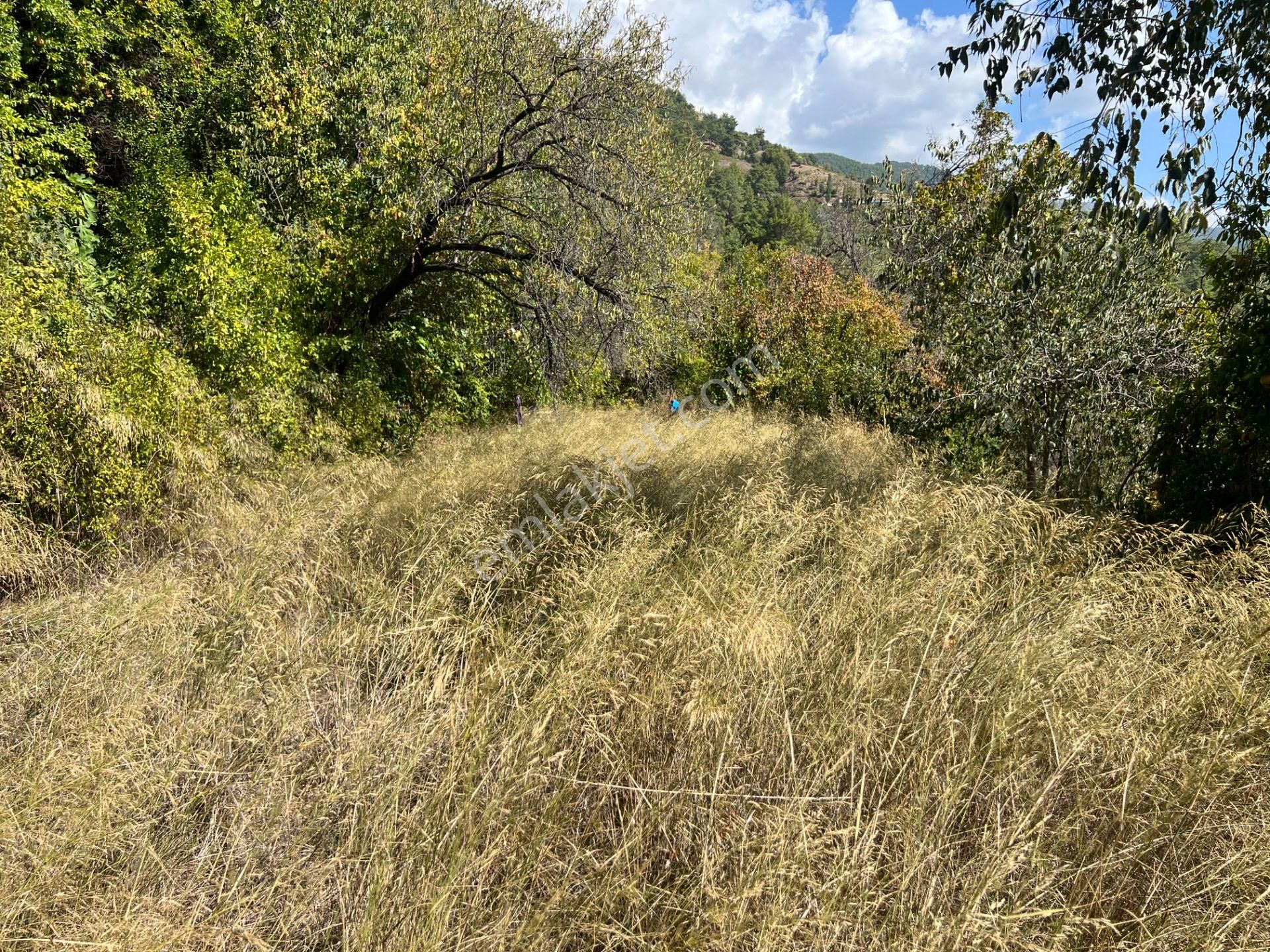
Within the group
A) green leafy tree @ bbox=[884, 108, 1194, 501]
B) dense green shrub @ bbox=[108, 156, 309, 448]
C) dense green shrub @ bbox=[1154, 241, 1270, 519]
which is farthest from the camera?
dense green shrub @ bbox=[108, 156, 309, 448]

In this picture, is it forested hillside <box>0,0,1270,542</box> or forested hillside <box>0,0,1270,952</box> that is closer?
forested hillside <box>0,0,1270,952</box>

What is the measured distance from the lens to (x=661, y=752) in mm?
2156

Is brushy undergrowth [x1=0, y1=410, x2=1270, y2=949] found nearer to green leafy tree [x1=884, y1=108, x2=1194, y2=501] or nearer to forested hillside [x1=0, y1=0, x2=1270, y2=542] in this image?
forested hillside [x1=0, y1=0, x2=1270, y2=542]

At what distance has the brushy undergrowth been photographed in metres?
1.64

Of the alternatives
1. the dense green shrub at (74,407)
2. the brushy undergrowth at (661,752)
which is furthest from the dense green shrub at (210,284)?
the brushy undergrowth at (661,752)

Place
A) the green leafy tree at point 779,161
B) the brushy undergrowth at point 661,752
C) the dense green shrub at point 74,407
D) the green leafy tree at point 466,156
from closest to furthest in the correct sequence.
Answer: the brushy undergrowth at point 661,752
the dense green shrub at point 74,407
the green leafy tree at point 466,156
the green leafy tree at point 779,161

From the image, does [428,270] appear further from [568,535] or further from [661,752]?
[661,752]

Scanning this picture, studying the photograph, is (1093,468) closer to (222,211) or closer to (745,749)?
(745,749)

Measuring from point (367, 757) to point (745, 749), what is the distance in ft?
4.12

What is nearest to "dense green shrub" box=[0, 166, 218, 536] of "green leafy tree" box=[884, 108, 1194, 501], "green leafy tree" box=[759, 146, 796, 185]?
"green leafy tree" box=[884, 108, 1194, 501]

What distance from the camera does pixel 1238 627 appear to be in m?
2.47

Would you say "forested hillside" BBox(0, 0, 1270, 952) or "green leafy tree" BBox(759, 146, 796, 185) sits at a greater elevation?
"green leafy tree" BBox(759, 146, 796, 185)

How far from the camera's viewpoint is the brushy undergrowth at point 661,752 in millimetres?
1641

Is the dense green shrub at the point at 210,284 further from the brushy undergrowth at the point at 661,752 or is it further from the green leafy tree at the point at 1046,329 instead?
the green leafy tree at the point at 1046,329
